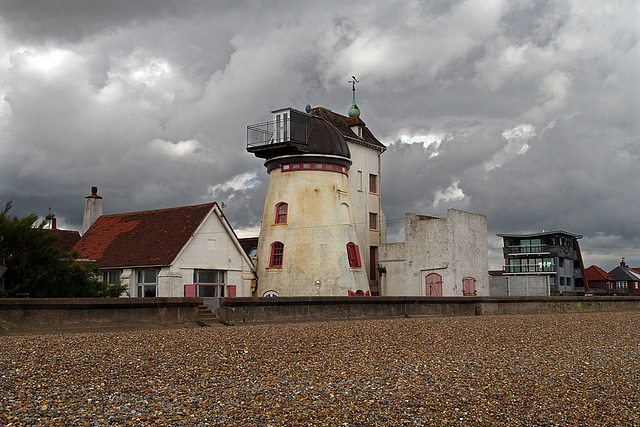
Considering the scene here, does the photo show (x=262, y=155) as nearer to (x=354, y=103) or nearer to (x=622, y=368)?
(x=354, y=103)

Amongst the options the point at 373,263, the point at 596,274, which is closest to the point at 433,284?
the point at 373,263

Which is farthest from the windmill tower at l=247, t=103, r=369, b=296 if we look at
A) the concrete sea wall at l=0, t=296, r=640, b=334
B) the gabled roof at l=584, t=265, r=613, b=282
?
the gabled roof at l=584, t=265, r=613, b=282

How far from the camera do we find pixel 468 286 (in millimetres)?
36062

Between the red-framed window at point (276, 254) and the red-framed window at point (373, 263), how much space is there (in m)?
8.05

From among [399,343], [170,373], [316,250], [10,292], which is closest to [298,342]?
[399,343]

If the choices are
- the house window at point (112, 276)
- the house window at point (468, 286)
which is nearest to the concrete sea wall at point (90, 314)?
the house window at point (112, 276)

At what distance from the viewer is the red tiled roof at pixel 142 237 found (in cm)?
2752

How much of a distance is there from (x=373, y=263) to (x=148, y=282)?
51.7ft

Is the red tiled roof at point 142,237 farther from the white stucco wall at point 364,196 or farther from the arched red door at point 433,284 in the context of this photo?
the arched red door at point 433,284

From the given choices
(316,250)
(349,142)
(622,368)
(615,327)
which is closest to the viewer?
(622,368)

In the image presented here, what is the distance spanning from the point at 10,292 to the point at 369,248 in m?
25.4

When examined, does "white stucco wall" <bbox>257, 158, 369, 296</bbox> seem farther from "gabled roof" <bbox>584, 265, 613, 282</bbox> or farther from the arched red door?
"gabled roof" <bbox>584, 265, 613, 282</bbox>

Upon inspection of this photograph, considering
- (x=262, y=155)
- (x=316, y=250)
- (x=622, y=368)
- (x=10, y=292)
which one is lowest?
(x=622, y=368)

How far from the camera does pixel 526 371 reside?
36.1 feet
